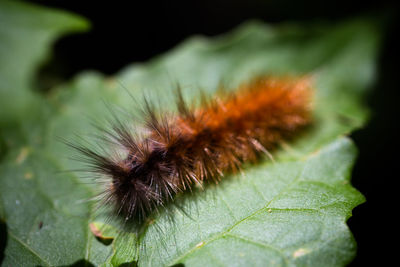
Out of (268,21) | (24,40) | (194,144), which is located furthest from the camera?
(268,21)

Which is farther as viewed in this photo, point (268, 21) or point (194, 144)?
point (268, 21)

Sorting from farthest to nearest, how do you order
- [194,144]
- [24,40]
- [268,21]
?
[268,21]
[24,40]
[194,144]

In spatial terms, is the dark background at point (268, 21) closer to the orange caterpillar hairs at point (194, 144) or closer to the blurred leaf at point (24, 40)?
the blurred leaf at point (24, 40)

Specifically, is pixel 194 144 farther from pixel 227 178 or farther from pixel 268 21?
pixel 268 21

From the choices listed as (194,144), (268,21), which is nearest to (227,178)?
(194,144)

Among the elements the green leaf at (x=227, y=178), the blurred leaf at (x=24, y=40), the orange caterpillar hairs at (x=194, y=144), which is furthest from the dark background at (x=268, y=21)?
the orange caterpillar hairs at (x=194, y=144)

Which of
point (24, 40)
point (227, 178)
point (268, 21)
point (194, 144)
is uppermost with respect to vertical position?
point (24, 40)

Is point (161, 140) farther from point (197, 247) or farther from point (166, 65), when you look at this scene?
point (166, 65)
